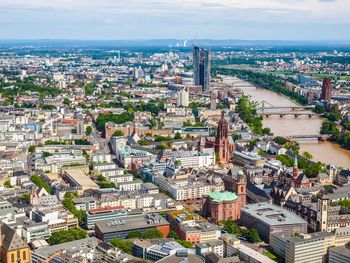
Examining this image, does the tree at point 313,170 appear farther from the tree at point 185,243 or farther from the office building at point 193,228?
the tree at point 185,243

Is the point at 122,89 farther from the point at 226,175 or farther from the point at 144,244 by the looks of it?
the point at 144,244

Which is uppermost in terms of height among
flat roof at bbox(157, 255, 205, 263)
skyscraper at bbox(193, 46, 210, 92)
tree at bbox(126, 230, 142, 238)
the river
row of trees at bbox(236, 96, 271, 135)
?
skyscraper at bbox(193, 46, 210, 92)

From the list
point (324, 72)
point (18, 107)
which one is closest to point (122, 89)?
point (18, 107)

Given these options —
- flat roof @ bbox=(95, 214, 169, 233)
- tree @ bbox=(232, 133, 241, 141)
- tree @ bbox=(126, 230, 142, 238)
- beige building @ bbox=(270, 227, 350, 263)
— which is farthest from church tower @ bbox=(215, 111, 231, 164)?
tree @ bbox=(126, 230, 142, 238)

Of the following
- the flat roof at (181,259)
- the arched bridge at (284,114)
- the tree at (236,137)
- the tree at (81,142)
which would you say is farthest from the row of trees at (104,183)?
the arched bridge at (284,114)

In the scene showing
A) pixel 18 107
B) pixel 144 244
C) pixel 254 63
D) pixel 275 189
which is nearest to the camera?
pixel 144 244

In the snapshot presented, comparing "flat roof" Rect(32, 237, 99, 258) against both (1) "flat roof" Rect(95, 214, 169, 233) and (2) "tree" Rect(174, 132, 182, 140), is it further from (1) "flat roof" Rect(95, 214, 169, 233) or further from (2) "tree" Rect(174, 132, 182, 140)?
(2) "tree" Rect(174, 132, 182, 140)

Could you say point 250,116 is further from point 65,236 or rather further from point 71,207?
point 65,236
